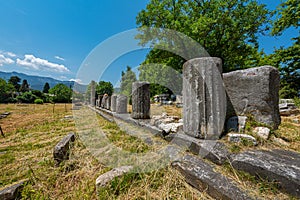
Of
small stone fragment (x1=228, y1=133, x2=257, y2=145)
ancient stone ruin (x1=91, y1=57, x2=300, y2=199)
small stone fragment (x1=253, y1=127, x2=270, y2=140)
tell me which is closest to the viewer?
ancient stone ruin (x1=91, y1=57, x2=300, y2=199)

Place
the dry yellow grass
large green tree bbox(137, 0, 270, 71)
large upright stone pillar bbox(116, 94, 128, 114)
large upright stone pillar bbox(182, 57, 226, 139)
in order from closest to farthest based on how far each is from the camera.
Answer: the dry yellow grass < large upright stone pillar bbox(182, 57, 226, 139) < large upright stone pillar bbox(116, 94, 128, 114) < large green tree bbox(137, 0, 270, 71)

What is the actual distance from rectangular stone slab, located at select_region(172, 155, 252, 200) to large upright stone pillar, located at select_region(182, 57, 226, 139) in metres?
0.58

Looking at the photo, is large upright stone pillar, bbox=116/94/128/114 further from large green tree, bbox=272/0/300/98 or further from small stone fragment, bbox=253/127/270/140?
large green tree, bbox=272/0/300/98

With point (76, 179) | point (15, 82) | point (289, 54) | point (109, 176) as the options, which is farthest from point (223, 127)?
point (15, 82)

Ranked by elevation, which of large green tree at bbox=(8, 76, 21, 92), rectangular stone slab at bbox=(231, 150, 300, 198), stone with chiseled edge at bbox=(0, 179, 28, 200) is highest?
large green tree at bbox=(8, 76, 21, 92)

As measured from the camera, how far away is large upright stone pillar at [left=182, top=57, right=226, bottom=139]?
1.97 meters

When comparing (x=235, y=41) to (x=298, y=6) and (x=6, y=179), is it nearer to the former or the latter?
(x=298, y=6)

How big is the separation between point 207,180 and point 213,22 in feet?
35.2

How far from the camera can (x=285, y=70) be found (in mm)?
11586

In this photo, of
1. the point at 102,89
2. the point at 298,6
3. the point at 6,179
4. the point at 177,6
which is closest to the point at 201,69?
the point at 6,179

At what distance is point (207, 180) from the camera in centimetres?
124

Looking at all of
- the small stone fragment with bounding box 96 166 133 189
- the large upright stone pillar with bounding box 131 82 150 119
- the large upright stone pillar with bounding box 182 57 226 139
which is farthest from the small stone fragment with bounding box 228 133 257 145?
the large upright stone pillar with bounding box 131 82 150 119

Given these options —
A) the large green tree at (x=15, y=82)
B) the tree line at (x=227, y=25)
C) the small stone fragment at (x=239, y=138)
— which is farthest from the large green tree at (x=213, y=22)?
the large green tree at (x=15, y=82)

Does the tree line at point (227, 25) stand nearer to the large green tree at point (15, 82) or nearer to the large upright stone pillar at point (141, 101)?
the large upright stone pillar at point (141, 101)
